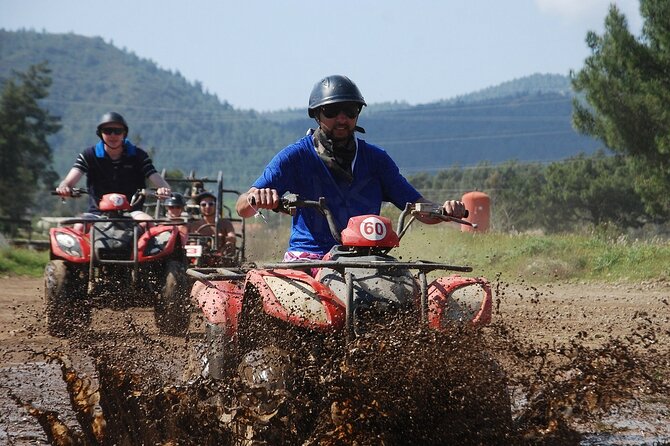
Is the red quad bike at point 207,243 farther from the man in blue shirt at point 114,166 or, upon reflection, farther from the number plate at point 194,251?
the man in blue shirt at point 114,166

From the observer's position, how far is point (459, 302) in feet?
16.4

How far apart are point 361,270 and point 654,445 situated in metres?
1.93

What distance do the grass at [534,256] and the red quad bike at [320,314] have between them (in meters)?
9.07

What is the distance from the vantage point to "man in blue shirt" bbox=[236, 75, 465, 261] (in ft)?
19.1

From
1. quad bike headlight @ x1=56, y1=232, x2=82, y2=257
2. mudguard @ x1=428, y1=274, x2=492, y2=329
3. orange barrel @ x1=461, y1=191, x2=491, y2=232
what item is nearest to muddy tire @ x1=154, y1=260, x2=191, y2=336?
→ quad bike headlight @ x1=56, y1=232, x2=82, y2=257

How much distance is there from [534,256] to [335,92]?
1311 centimetres

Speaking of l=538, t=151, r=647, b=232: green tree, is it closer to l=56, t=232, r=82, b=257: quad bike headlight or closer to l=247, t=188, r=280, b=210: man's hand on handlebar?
l=56, t=232, r=82, b=257: quad bike headlight

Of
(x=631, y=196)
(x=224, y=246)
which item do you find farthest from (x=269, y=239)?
(x=631, y=196)

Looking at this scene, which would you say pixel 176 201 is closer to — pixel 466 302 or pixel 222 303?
pixel 222 303

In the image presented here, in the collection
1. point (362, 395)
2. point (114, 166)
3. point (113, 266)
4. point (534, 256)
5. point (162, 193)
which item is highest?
point (114, 166)

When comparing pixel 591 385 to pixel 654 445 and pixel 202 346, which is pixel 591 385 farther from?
pixel 202 346


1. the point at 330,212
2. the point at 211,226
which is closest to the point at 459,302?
the point at 330,212

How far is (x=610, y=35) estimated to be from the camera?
2519cm

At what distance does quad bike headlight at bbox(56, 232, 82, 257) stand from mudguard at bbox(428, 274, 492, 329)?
230 inches
